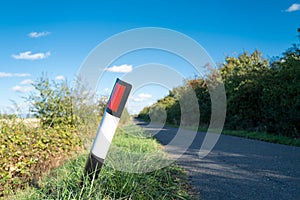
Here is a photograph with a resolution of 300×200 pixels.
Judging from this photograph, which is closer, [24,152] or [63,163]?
[24,152]

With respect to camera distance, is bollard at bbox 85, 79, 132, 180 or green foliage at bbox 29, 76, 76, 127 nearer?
bollard at bbox 85, 79, 132, 180

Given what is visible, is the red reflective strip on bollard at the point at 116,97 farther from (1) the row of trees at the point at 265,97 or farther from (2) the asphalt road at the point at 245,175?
(1) the row of trees at the point at 265,97

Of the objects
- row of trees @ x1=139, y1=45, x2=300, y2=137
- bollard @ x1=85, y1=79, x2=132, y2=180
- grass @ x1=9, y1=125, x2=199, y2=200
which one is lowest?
grass @ x1=9, y1=125, x2=199, y2=200

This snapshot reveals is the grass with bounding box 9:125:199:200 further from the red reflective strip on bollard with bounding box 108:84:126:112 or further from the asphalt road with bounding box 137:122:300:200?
the red reflective strip on bollard with bounding box 108:84:126:112

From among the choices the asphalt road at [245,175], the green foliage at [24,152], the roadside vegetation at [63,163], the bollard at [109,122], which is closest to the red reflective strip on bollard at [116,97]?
the bollard at [109,122]

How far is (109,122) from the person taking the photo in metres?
1.76

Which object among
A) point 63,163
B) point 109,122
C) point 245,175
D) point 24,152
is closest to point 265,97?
point 245,175

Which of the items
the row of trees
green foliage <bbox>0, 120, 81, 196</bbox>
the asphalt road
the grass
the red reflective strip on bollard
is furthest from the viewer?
the row of trees

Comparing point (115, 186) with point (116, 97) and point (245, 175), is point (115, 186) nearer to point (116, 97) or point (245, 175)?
point (116, 97)

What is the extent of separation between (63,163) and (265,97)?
32.7ft

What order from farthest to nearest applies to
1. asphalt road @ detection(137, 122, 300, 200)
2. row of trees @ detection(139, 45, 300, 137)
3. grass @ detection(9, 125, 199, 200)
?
row of trees @ detection(139, 45, 300, 137), asphalt road @ detection(137, 122, 300, 200), grass @ detection(9, 125, 199, 200)

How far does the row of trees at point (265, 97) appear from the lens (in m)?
10.2

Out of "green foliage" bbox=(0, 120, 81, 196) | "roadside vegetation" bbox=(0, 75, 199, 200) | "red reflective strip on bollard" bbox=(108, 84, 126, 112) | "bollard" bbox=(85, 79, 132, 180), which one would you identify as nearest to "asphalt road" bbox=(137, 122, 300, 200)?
"roadside vegetation" bbox=(0, 75, 199, 200)

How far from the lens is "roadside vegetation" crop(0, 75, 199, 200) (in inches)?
109
